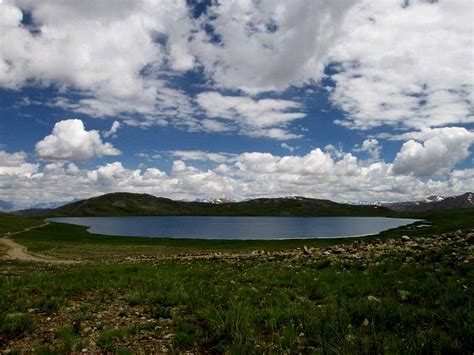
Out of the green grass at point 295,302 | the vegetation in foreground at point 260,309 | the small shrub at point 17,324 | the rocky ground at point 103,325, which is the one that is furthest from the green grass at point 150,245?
the small shrub at point 17,324

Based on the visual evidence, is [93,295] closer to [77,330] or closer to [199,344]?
[77,330]

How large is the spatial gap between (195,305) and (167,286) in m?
4.43

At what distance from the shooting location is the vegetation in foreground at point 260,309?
1061cm

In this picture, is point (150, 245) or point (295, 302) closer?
point (295, 302)

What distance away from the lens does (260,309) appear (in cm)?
1459

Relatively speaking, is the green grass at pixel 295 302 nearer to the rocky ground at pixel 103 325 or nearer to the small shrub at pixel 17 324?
the rocky ground at pixel 103 325

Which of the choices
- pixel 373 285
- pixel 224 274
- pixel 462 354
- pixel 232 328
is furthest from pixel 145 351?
pixel 224 274

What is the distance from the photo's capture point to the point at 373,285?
17375 mm

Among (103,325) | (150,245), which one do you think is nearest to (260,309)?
(103,325)

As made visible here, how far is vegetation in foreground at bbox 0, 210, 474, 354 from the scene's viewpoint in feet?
34.8

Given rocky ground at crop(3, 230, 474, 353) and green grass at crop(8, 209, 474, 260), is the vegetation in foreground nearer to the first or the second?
rocky ground at crop(3, 230, 474, 353)

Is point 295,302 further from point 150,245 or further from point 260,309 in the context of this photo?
point 150,245

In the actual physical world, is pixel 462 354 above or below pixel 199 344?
above

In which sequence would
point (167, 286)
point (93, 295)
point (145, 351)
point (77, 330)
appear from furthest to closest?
point (167, 286), point (93, 295), point (77, 330), point (145, 351)
